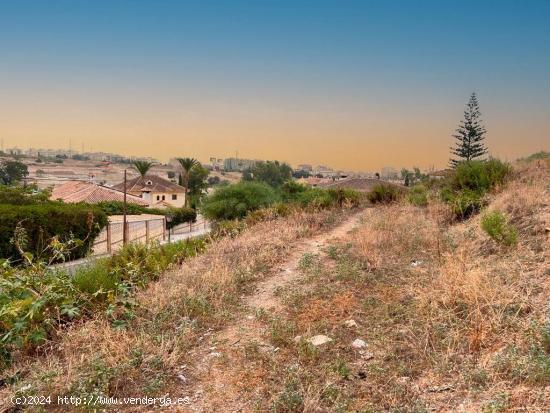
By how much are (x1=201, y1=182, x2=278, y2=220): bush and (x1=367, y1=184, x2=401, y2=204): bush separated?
32.9 ft

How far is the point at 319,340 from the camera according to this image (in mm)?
3801

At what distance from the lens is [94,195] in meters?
39.8

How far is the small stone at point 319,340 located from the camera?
3754 millimetres

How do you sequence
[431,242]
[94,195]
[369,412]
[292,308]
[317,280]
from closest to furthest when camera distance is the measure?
[369,412] < [292,308] < [317,280] < [431,242] < [94,195]

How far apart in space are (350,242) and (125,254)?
4.35 metres

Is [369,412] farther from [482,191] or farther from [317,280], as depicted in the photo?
[482,191]

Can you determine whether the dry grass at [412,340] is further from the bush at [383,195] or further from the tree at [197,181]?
the tree at [197,181]

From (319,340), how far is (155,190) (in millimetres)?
56701

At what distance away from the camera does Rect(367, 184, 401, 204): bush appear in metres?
15.8

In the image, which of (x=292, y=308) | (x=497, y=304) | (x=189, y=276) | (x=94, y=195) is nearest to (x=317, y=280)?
(x=292, y=308)

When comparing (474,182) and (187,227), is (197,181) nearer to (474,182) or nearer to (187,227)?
(187,227)

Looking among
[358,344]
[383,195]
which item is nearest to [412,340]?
[358,344]

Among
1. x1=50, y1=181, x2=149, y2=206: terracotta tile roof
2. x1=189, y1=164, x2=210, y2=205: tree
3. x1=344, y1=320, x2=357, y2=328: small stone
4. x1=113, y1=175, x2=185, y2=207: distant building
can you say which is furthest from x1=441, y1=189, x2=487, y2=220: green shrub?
x1=189, y1=164, x2=210, y2=205: tree

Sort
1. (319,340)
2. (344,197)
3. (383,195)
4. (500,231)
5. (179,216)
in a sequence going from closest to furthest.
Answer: (319,340) → (500,231) → (383,195) → (344,197) → (179,216)
